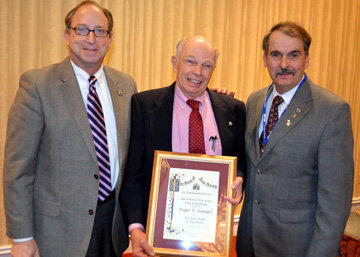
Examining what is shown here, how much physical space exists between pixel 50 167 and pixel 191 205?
2.90 feet

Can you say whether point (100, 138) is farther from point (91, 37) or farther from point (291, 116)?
point (291, 116)


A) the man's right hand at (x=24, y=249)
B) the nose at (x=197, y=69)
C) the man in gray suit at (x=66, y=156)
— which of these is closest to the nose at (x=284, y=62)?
the nose at (x=197, y=69)

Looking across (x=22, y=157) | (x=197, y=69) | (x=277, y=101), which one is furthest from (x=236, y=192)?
(x=22, y=157)

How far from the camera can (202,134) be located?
244 centimetres

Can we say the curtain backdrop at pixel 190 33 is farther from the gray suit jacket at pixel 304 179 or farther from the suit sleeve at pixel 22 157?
the gray suit jacket at pixel 304 179

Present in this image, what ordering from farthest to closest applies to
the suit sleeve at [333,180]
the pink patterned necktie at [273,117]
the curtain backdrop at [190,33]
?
the curtain backdrop at [190,33] < the pink patterned necktie at [273,117] < the suit sleeve at [333,180]

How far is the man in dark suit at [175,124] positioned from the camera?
240 cm

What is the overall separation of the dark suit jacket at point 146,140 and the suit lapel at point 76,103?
28 cm

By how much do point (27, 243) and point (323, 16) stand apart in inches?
205

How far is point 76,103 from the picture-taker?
2.31 m

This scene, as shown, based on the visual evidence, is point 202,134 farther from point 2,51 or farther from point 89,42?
point 2,51

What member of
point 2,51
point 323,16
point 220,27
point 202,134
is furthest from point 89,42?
point 323,16

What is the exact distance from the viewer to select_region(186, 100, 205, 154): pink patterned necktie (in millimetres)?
2412

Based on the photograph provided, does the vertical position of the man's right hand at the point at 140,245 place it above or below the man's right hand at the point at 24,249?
above
